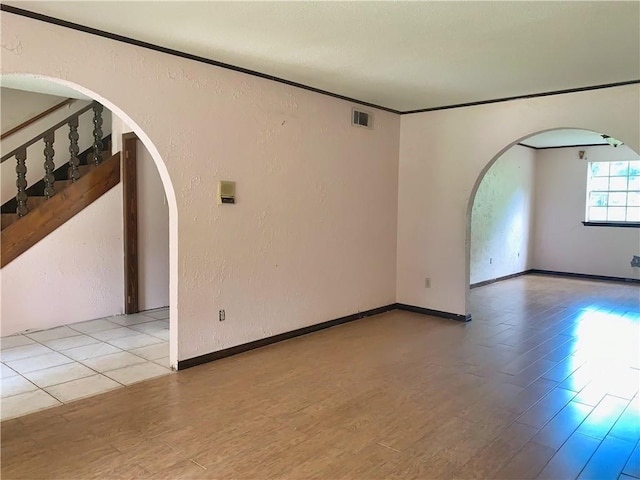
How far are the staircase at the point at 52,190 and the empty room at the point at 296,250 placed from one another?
3 cm

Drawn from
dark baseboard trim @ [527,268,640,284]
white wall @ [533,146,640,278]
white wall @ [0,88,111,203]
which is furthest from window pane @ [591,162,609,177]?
white wall @ [0,88,111,203]

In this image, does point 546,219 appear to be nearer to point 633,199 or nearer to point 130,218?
point 633,199

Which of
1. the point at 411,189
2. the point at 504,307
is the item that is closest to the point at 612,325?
the point at 504,307

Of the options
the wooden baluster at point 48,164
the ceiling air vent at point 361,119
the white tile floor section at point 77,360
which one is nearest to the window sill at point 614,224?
the ceiling air vent at point 361,119

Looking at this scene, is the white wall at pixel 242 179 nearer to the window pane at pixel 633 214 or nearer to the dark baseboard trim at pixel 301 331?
the dark baseboard trim at pixel 301 331

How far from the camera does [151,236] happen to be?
221 inches

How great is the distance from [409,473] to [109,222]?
4.29m

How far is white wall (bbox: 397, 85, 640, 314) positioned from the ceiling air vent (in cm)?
64

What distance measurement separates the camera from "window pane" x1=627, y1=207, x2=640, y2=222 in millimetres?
8195

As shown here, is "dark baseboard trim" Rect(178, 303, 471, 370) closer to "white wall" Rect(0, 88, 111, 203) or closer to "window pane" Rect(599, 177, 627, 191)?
"white wall" Rect(0, 88, 111, 203)

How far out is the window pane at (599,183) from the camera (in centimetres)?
852

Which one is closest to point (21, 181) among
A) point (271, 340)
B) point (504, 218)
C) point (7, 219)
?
point (7, 219)

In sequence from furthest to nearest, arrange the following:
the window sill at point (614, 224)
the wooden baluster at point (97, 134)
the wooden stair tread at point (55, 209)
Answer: the window sill at point (614, 224) → the wooden baluster at point (97, 134) → the wooden stair tread at point (55, 209)

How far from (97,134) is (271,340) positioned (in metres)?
3.24
